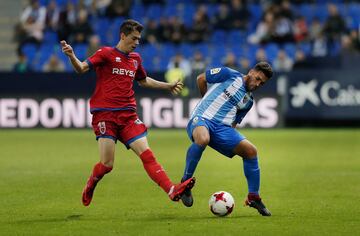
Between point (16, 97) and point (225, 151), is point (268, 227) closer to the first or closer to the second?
point (225, 151)

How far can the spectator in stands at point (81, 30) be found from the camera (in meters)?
24.0

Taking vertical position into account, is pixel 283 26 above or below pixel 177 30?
above

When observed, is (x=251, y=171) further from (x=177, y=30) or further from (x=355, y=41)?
(x=177, y=30)

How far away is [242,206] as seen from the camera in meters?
9.24

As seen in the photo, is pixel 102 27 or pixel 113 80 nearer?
pixel 113 80

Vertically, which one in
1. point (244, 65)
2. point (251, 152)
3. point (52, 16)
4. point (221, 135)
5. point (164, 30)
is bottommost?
point (244, 65)

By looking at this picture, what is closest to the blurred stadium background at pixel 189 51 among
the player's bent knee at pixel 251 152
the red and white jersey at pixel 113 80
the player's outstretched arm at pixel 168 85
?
the player's outstretched arm at pixel 168 85

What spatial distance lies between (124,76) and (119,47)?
0.30 m

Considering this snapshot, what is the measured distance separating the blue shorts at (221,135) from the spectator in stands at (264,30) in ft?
48.4

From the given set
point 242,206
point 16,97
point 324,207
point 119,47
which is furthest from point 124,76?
point 16,97

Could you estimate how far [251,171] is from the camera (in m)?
8.62

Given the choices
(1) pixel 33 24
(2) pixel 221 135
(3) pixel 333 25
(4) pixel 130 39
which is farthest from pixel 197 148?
(1) pixel 33 24

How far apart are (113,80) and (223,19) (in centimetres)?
1574

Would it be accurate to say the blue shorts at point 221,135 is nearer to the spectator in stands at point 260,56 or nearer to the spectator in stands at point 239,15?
the spectator in stands at point 260,56
